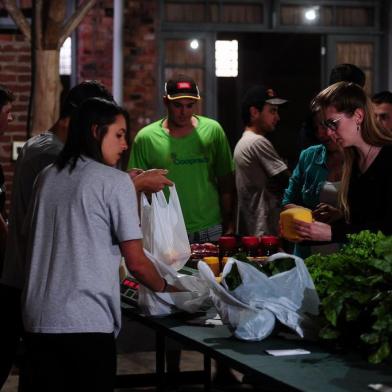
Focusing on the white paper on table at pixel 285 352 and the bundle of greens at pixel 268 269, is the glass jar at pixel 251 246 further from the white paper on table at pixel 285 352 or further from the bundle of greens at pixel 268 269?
the white paper on table at pixel 285 352

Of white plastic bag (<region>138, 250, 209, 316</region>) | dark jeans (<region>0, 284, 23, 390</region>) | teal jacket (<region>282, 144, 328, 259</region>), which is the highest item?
teal jacket (<region>282, 144, 328, 259</region>)

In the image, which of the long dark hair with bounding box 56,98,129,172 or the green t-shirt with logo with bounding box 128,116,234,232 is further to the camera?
the green t-shirt with logo with bounding box 128,116,234,232

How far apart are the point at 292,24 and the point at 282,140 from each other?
6989 mm

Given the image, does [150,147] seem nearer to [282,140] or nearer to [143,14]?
[143,14]

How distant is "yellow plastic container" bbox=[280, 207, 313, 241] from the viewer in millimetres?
3869

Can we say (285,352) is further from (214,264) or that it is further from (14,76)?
(14,76)

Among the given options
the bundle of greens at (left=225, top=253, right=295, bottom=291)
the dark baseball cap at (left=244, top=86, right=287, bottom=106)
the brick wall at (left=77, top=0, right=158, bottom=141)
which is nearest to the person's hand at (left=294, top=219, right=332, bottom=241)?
the bundle of greens at (left=225, top=253, right=295, bottom=291)

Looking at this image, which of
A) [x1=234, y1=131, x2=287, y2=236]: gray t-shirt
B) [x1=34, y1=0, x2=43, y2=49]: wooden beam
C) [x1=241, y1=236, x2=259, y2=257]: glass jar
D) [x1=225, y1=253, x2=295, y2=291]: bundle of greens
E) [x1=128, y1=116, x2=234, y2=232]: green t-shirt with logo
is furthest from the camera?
[x1=34, y1=0, x2=43, y2=49]: wooden beam

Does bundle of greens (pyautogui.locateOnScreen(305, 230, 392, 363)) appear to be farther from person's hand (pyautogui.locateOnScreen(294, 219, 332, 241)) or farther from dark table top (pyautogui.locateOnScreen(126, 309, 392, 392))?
person's hand (pyautogui.locateOnScreen(294, 219, 332, 241))

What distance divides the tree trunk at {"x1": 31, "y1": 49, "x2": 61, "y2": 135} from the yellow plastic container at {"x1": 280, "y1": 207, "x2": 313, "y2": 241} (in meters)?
3.88

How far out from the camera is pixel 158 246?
4.37m

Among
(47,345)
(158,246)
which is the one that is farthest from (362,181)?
(47,345)

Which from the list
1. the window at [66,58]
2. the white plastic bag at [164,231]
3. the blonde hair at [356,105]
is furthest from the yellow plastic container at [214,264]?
the window at [66,58]

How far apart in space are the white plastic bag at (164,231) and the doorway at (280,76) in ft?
40.3
